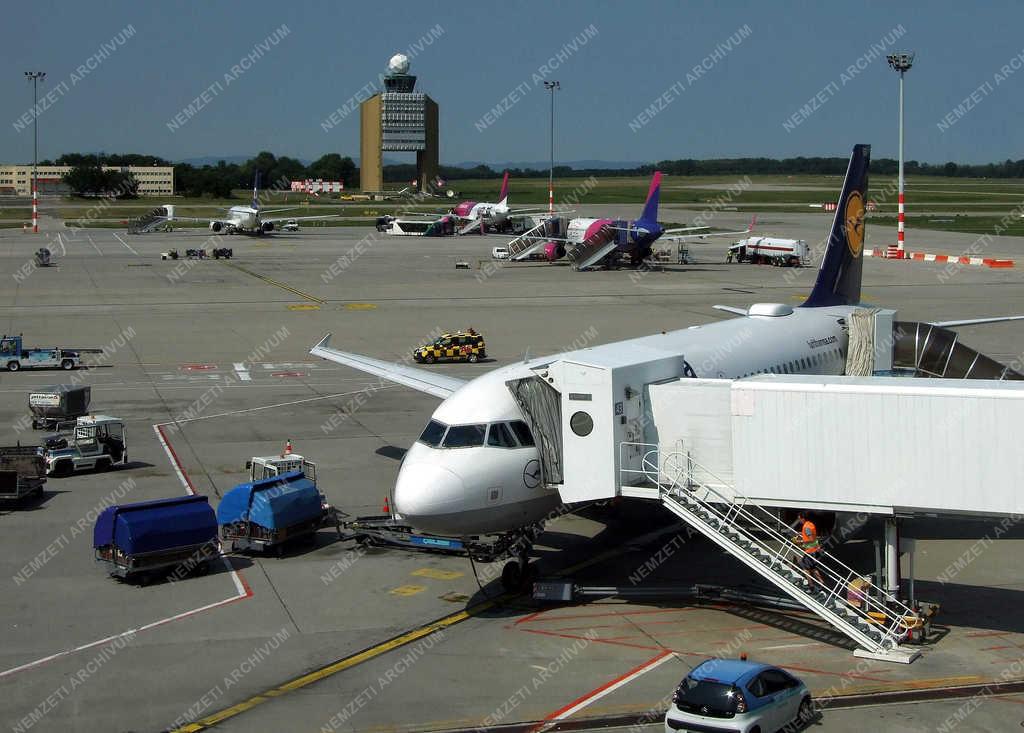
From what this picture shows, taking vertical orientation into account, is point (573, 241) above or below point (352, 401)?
above

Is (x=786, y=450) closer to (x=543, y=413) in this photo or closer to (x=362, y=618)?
(x=543, y=413)

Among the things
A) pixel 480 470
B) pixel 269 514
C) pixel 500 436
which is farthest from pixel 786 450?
pixel 269 514

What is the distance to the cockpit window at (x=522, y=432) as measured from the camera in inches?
Result: 1011

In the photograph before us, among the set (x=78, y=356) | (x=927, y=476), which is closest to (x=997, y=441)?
(x=927, y=476)

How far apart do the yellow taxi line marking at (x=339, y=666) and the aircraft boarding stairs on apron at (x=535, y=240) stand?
292 feet

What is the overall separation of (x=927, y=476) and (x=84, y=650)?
16.8 metres

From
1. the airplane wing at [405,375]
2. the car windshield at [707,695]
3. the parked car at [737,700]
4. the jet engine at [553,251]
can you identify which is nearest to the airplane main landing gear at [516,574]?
the parked car at [737,700]

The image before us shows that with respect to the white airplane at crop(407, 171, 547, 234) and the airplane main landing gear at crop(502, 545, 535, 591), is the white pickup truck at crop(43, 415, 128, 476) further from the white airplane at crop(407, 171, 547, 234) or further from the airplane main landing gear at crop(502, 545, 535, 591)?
the white airplane at crop(407, 171, 547, 234)

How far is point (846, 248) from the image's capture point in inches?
1726

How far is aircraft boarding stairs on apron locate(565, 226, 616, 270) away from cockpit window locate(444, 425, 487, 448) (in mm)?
80456

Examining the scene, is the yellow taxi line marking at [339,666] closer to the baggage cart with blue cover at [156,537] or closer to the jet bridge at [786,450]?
the jet bridge at [786,450]

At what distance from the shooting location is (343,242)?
14050 cm

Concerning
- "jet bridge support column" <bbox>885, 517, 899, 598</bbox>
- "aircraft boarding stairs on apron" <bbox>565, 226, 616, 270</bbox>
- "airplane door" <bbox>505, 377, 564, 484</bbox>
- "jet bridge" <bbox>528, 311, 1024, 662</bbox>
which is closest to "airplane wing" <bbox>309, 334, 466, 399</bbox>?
"airplane door" <bbox>505, 377, 564, 484</bbox>

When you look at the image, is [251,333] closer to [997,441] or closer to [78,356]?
[78,356]
